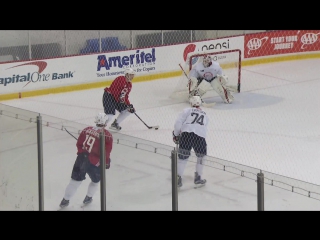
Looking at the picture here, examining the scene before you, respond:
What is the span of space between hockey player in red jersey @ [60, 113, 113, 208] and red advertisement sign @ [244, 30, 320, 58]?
7487 mm

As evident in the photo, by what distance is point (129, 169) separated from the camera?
550 cm

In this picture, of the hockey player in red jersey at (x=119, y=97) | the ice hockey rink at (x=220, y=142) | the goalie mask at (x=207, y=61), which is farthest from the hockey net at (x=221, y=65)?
the hockey player in red jersey at (x=119, y=97)

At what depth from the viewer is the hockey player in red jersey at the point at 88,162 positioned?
18.2 ft

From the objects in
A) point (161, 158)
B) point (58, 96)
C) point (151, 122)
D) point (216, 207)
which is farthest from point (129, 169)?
point (58, 96)

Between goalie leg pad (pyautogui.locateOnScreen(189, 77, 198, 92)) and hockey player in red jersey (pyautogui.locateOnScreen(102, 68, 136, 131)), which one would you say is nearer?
hockey player in red jersey (pyautogui.locateOnScreen(102, 68, 136, 131))

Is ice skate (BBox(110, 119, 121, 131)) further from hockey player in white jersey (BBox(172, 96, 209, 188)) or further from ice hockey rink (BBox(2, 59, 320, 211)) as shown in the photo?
hockey player in white jersey (BBox(172, 96, 209, 188))

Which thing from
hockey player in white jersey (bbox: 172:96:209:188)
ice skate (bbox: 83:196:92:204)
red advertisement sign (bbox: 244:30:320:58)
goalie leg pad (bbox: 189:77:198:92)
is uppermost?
red advertisement sign (bbox: 244:30:320:58)

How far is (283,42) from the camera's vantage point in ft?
43.6

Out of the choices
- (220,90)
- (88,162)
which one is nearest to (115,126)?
(220,90)

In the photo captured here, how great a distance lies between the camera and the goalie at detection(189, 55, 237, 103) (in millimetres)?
10641

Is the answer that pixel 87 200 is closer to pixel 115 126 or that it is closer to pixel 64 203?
pixel 64 203

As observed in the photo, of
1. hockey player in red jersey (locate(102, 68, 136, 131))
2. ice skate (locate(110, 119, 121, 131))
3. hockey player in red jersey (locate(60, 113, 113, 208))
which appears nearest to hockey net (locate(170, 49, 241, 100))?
ice skate (locate(110, 119, 121, 131))

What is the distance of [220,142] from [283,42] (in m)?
4.77

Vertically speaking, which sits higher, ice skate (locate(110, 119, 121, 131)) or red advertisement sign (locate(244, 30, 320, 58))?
red advertisement sign (locate(244, 30, 320, 58))
